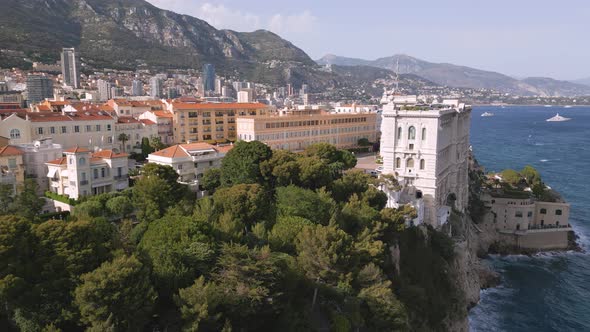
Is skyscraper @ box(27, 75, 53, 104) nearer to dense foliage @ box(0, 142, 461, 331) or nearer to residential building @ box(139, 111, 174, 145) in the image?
residential building @ box(139, 111, 174, 145)

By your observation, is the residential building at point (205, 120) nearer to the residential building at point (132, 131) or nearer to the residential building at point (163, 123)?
the residential building at point (163, 123)

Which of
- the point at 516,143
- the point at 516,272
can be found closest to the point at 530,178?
the point at 516,272

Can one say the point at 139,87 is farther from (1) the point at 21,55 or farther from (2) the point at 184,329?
(2) the point at 184,329

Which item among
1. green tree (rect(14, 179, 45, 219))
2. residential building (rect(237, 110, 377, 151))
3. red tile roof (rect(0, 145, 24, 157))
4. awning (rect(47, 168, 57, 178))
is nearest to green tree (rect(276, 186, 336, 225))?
green tree (rect(14, 179, 45, 219))

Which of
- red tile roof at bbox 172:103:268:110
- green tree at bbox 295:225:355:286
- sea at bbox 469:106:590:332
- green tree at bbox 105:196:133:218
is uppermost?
red tile roof at bbox 172:103:268:110

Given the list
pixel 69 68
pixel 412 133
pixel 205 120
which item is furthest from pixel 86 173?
pixel 69 68
